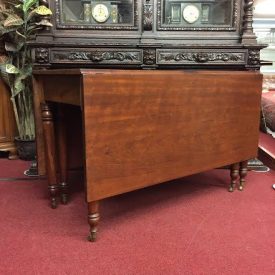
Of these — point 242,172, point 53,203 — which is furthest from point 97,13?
point 242,172

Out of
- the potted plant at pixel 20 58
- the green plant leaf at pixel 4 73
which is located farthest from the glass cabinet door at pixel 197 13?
the green plant leaf at pixel 4 73

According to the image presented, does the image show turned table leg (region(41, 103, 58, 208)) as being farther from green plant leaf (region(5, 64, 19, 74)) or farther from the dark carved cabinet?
green plant leaf (region(5, 64, 19, 74))

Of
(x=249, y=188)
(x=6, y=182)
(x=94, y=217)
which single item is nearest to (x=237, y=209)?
(x=249, y=188)

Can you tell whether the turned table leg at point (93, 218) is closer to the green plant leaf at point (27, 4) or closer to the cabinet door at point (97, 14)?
the cabinet door at point (97, 14)

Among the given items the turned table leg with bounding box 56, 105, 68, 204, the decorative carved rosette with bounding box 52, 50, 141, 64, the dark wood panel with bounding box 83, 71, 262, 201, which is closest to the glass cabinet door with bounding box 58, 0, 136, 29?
the decorative carved rosette with bounding box 52, 50, 141, 64

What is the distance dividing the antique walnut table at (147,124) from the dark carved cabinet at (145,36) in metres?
0.28

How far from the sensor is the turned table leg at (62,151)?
1601 millimetres

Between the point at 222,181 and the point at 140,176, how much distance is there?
0.91m

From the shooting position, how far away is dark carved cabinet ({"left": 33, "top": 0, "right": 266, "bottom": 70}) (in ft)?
6.11

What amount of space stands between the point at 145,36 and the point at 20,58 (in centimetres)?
101

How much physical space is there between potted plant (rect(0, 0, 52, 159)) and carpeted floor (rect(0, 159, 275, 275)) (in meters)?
0.68

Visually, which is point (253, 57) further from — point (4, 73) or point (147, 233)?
point (4, 73)

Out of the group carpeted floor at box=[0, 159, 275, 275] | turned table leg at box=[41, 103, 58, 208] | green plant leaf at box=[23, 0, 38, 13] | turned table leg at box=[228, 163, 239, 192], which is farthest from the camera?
green plant leaf at box=[23, 0, 38, 13]

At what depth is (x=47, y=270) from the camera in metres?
1.07
